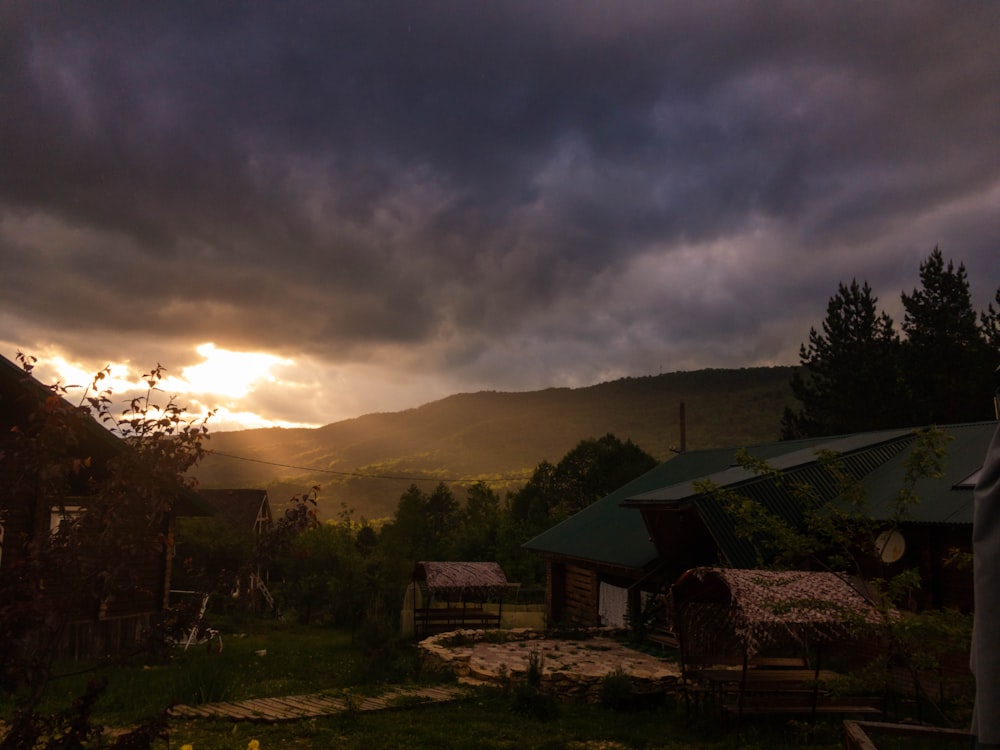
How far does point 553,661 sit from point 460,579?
9.19 metres

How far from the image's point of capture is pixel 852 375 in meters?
39.8

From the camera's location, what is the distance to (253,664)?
19172 mm

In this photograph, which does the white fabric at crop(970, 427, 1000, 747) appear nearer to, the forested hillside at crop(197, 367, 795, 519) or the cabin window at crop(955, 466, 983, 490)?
the cabin window at crop(955, 466, 983, 490)

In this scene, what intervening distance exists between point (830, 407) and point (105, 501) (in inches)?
1603

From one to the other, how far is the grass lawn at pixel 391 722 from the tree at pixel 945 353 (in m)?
27.8

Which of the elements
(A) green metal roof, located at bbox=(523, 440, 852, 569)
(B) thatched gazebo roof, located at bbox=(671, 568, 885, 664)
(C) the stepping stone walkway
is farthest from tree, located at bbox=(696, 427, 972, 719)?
(A) green metal roof, located at bbox=(523, 440, 852, 569)

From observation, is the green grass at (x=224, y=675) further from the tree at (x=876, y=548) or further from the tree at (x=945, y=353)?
the tree at (x=945, y=353)

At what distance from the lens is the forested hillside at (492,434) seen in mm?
110312

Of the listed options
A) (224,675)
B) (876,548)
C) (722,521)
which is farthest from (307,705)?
(722,521)

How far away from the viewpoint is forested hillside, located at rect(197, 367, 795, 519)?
110 metres

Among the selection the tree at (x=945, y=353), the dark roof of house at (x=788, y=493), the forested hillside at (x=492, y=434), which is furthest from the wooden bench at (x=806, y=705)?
the forested hillside at (x=492, y=434)

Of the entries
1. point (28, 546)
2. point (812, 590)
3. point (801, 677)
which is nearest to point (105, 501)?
point (28, 546)

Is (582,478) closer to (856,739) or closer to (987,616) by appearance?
(856,739)

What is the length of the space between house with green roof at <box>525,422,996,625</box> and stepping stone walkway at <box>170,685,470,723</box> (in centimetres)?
654
